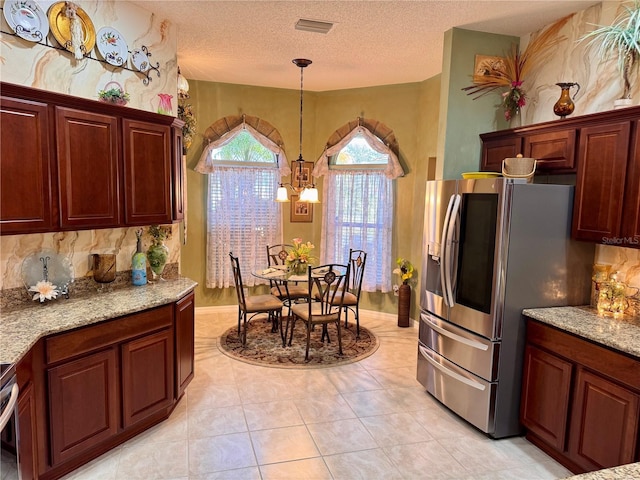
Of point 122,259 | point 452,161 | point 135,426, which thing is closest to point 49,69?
point 122,259

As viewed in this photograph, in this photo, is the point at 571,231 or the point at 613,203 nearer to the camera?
the point at 613,203

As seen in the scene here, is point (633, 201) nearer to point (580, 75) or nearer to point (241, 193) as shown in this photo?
point (580, 75)

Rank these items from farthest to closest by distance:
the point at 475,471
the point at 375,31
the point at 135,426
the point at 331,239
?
the point at 331,239
the point at 375,31
the point at 135,426
the point at 475,471

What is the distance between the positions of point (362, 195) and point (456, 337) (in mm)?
2973

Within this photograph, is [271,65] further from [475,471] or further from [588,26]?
[475,471]

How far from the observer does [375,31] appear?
12.2 feet

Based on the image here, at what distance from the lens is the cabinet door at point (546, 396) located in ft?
8.70

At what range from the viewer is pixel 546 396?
9.12 ft

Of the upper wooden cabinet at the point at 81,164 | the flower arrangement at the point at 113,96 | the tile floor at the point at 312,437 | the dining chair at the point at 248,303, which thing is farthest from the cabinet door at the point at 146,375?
the flower arrangement at the point at 113,96

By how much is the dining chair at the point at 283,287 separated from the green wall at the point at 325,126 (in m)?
0.36

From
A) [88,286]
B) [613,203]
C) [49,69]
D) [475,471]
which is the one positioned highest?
[49,69]

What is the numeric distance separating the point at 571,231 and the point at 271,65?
3.55 metres

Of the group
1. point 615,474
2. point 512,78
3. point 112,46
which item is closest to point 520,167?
point 512,78

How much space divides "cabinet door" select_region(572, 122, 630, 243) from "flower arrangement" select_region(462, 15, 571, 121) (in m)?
0.97
